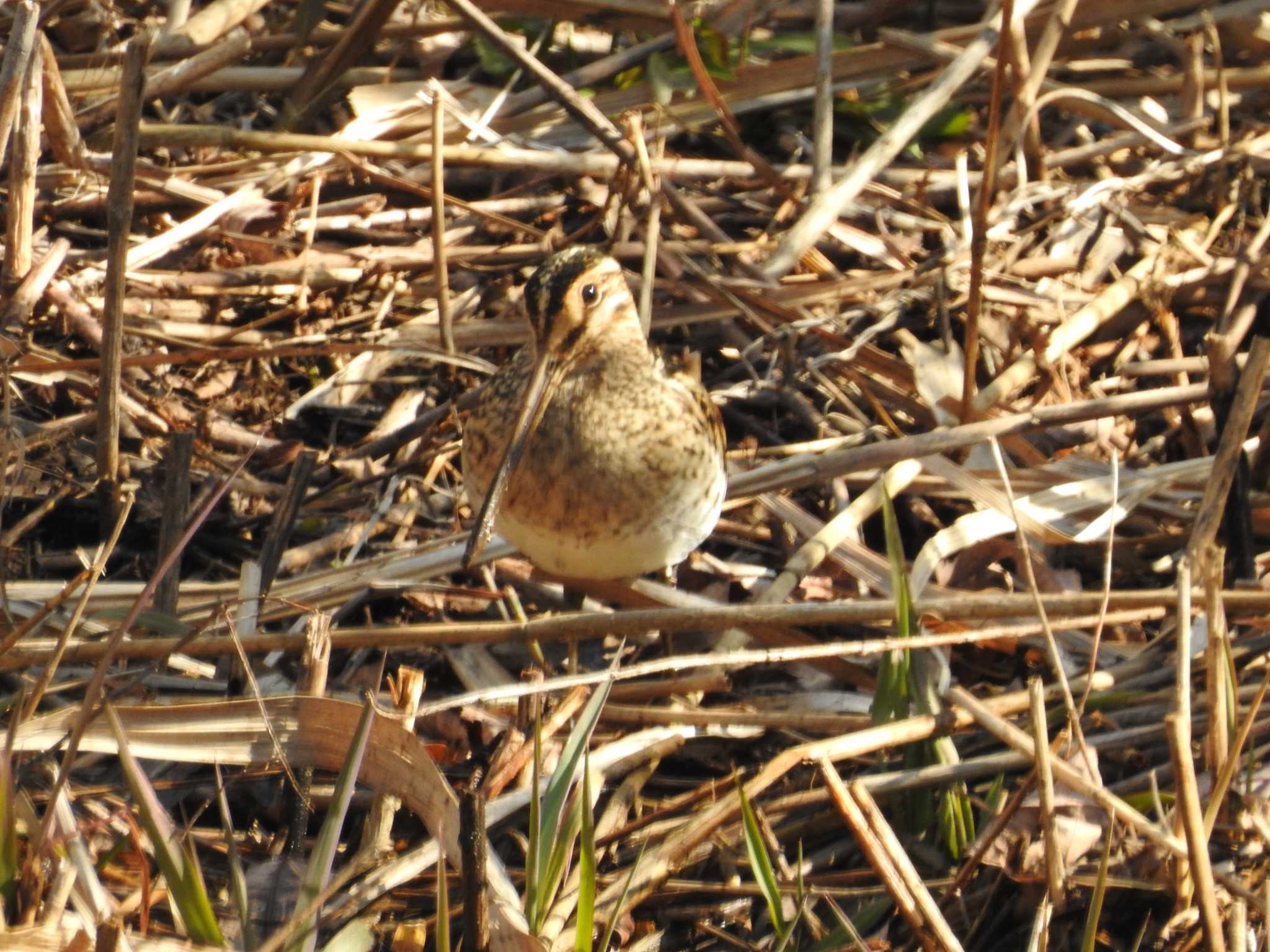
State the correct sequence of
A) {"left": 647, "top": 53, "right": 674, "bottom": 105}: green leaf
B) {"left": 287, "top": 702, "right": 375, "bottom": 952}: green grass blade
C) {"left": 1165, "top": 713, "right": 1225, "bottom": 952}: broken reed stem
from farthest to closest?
{"left": 647, "top": 53, "right": 674, "bottom": 105}: green leaf < {"left": 1165, "top": 713, "right": 1225, "bottom": 952}: broken reed stem < {"left": 287, "top": 702, "right": 375, "bottom": 952}: green grass blade

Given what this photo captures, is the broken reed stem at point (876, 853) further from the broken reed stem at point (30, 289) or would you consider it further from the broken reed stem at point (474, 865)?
the broken reed stem at point (30, 289)

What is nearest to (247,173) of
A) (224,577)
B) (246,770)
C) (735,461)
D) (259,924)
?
(224,577)

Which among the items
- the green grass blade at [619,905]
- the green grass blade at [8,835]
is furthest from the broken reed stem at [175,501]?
the green grass blade at [619,905]

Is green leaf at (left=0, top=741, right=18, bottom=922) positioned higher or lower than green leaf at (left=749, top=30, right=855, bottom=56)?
lower

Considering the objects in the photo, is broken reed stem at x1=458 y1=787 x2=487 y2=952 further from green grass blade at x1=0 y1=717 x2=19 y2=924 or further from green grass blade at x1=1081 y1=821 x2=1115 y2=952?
green grass blade at x1=1081 y1=821 x2=1115 y2=952

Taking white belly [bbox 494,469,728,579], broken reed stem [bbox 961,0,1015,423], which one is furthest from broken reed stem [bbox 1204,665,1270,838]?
broken reed stem [bbox 961,0,1015,423]
